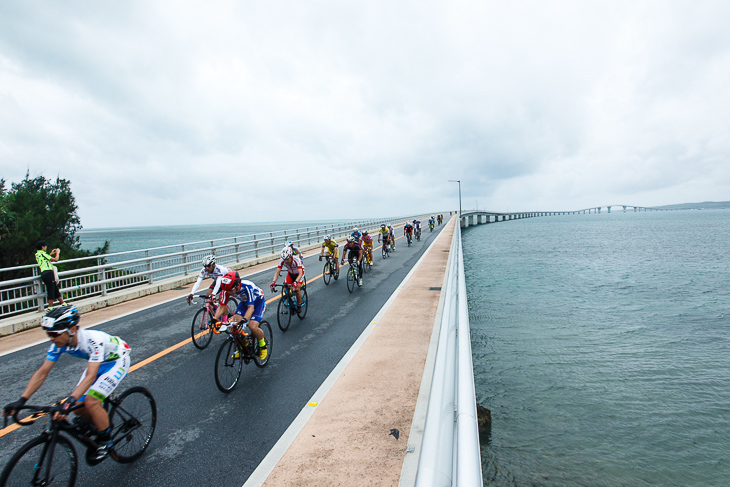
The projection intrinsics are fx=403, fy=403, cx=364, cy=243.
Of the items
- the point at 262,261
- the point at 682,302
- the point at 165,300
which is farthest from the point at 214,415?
the point at 682,302

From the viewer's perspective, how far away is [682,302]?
20.4 m

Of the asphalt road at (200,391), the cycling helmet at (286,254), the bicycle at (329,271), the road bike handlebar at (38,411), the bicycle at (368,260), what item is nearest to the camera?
the road bike handlebar at (38,411)

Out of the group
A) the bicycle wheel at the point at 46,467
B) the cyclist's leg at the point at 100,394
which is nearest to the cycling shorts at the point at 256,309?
the cyclist's leg at the point at 100,394

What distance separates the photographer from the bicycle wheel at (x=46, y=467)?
342 cm

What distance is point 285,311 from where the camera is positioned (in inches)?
368

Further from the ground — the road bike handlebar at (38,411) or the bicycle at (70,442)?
the road bike handlebar at (38,411)

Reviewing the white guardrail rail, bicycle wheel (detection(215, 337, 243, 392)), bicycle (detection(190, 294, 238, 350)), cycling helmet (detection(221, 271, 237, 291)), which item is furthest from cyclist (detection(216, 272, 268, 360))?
the white guardrail rail

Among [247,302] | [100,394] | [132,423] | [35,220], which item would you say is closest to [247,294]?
[247,302]

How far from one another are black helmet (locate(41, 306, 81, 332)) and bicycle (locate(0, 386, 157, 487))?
66 cm

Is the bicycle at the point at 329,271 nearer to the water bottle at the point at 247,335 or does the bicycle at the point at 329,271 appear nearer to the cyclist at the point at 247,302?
the cyclist at the point at 247,302

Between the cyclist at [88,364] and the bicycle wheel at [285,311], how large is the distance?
501 cm

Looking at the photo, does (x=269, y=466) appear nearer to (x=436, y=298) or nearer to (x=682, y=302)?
(x=436, y=298)

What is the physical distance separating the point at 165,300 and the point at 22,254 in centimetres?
1391

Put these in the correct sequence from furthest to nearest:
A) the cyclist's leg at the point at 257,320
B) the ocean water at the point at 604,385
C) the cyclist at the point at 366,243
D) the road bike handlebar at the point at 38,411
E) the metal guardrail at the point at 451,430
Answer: the cyclist at the point at 366,243
the ocean water at the point at 604,385
the cyclist's leg at the point at 257,320
the road bike handlebar at the point at 38,411
the metal guardrail at the point at 451,430
